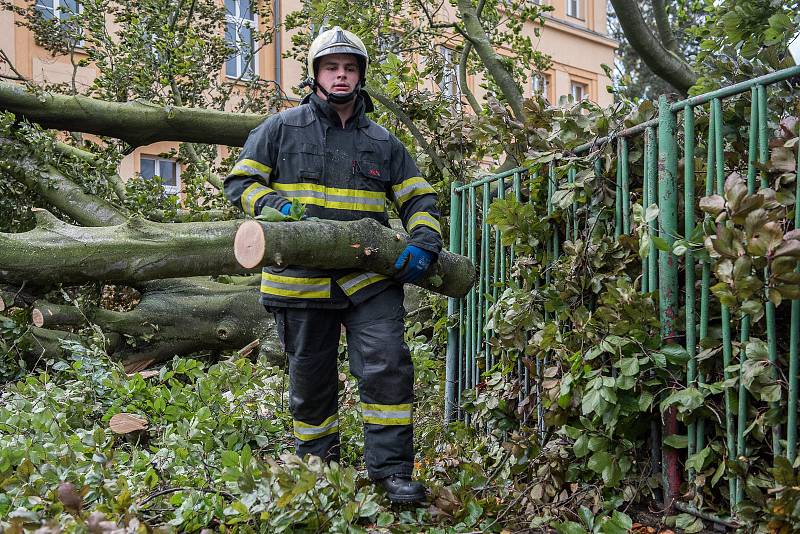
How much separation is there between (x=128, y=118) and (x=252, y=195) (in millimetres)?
4242

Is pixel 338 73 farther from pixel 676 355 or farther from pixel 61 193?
pixel 61 193

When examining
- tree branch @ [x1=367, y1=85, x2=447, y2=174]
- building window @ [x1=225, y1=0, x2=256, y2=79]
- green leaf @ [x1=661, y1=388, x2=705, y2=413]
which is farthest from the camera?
building window @ [x1=225, y1=0, x2=256, y2=79]

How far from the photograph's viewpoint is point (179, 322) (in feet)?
21.9

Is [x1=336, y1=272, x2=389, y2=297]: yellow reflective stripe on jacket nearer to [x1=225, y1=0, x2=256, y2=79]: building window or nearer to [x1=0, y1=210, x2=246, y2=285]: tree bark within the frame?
[x1=0, y1=210, x2=246, y2=285]: tree bark

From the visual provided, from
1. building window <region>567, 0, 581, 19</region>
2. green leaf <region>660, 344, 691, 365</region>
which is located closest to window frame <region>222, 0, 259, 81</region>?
green leaf <region>660, 344, 691, 365</region>

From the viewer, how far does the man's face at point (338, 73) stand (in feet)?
11.4

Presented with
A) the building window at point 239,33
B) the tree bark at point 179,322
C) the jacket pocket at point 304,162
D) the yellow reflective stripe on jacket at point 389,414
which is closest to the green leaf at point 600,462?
the yellow reflective stripe on jacket at point 389,414

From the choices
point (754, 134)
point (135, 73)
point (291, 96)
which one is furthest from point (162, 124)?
point (291, 96)

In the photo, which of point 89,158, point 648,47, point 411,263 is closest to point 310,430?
point 411,263

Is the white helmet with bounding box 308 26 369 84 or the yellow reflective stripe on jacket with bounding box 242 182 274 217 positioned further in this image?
the white helmet with bounding box 308 26 369 84

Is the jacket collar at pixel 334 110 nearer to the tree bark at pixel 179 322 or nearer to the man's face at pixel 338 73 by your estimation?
the man's face at pixel 338 73

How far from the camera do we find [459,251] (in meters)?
4.64

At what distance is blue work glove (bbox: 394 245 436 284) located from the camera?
331 centimetres

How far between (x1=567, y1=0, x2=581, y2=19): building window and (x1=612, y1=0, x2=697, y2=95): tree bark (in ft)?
56.9
